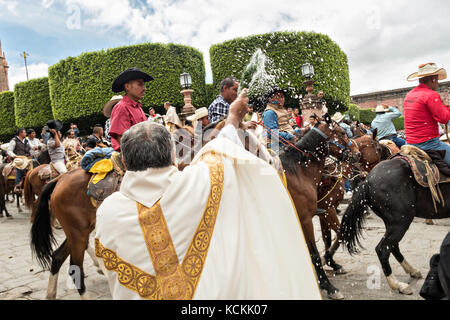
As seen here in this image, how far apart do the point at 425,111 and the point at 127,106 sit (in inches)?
151

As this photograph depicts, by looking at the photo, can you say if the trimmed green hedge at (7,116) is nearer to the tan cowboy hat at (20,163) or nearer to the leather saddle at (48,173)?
the tan cowboy hat at (20,163)

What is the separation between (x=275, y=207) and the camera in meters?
1.75

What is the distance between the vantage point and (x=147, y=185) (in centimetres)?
166

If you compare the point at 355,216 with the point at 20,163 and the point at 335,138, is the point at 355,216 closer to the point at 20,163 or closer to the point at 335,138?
the point at 335,138

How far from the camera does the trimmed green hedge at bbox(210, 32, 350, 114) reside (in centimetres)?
1680

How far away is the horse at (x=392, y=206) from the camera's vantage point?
3898mm

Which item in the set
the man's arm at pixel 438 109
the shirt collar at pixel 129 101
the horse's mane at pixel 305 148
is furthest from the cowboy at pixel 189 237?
the man's arm at pixel 438 109

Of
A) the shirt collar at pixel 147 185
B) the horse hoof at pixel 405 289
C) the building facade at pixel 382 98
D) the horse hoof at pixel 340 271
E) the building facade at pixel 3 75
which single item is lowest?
the horse hoof at pixel 340 271

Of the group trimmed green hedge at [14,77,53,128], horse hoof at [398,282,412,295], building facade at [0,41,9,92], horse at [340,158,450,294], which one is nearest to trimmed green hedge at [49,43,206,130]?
trimmed green hedge at [14,77,53,128]

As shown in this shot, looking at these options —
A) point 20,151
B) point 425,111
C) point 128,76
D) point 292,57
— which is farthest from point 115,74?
point 425,111

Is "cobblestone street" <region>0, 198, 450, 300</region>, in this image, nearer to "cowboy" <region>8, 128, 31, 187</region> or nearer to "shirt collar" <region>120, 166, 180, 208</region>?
"shirt collar" <region>120, 166, 180, 208</region>

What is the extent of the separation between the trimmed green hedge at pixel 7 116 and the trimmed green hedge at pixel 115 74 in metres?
9.22
